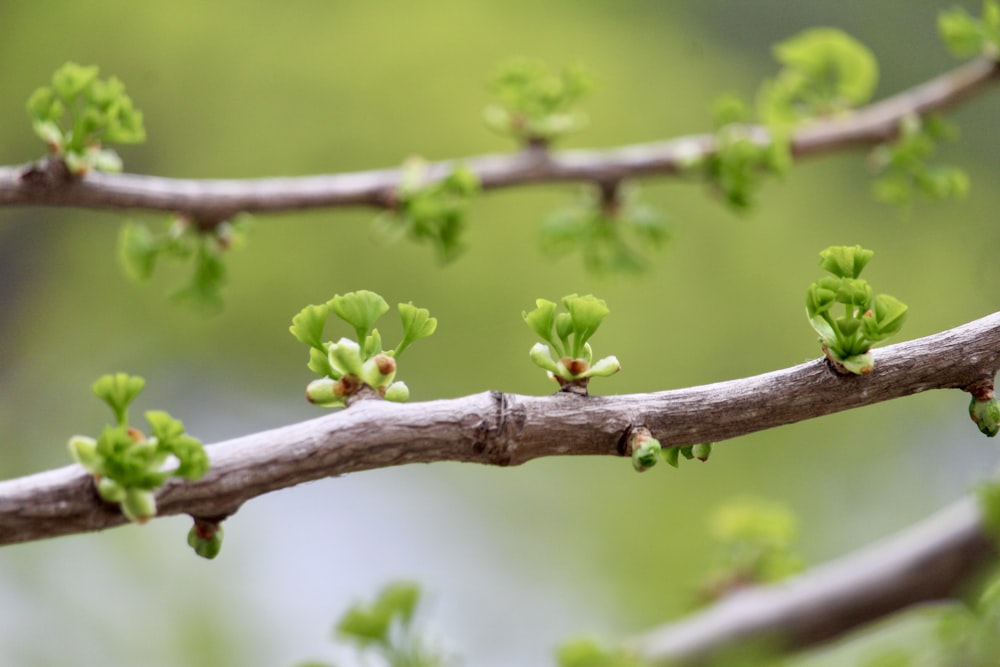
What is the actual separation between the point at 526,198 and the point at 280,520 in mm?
861

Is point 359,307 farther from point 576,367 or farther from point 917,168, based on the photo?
point 917,168

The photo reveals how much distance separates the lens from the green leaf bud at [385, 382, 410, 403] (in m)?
0.52

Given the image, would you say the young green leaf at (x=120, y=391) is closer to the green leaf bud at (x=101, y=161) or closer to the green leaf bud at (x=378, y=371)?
the green leaf bud at (x=378, y=371)

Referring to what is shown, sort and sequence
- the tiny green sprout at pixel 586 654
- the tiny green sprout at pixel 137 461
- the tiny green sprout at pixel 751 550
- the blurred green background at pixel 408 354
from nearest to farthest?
the tiny green sprout at pixel 137 461 → the tiny green sprout at pixel 586 654 → the tiny green sprout at pixel 751 550 → the blurred green background at pixel 408 354

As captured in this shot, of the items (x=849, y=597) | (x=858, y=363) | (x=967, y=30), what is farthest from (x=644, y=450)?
(x=967, y=30)

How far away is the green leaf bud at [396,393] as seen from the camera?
1.69ft

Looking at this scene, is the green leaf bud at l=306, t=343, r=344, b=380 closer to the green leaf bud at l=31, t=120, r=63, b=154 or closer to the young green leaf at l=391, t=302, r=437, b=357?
the young green leaf at l=391, t=302, r=437, b=357

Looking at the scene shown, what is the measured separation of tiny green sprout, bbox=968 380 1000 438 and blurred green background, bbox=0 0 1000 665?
1.59m

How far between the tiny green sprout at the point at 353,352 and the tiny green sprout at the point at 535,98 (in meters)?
0.60

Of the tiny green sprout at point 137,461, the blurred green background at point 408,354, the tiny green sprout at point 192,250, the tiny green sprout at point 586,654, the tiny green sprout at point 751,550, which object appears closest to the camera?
the tiny green sprout at point 137,461

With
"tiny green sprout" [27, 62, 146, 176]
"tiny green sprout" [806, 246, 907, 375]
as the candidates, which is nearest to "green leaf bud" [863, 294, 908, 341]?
"tiny green sprout" [806, 246, 907, 375]

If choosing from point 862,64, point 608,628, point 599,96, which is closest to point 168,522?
point 608,628

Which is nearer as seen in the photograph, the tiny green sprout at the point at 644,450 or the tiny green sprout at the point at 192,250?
the tiny green sprout at the point at 644,450

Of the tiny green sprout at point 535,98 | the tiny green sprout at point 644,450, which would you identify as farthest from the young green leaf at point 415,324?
the tiny green sprout at point 535,98
